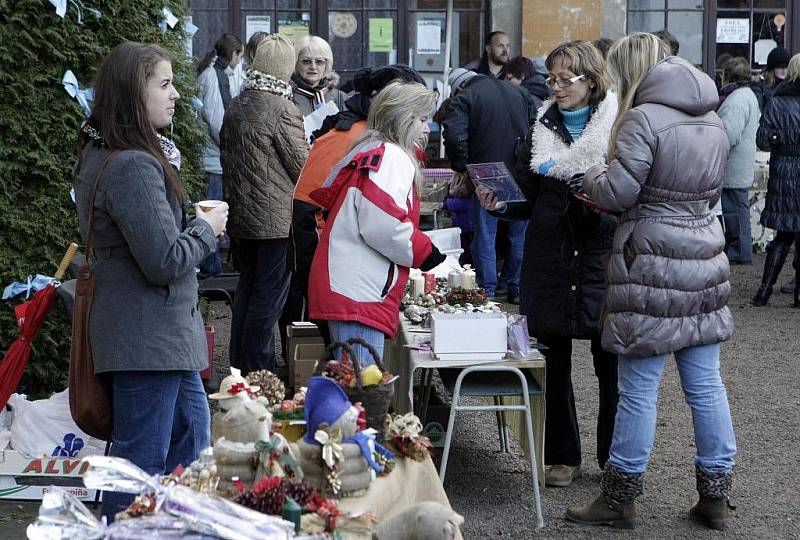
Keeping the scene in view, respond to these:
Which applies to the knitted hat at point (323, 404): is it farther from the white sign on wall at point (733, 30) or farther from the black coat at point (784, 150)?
the white sign on wall at point (733, 30)

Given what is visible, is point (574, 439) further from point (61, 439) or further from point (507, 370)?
point (61, 439)

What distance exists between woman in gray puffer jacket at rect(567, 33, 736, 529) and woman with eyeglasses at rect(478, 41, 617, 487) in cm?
40

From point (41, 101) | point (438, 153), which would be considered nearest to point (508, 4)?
point (438, 153)

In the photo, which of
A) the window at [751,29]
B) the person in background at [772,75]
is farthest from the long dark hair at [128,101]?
the window at [751,29]

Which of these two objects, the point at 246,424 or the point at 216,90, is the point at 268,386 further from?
the point at 216,90

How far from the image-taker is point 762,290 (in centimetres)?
1008

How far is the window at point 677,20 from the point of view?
13016 mm

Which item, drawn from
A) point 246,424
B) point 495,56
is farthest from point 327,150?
point 495,56

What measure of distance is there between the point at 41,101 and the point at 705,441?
11.3 ft

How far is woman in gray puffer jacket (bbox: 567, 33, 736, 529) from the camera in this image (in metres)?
4.48

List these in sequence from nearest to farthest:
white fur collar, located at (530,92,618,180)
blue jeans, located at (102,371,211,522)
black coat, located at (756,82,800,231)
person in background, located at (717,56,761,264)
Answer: blue jeans, located at (102,371,211,522)
white fur collar, located at (530,92,618,180)
black coat, located at (756,82,800,231)
person in background, located at (717,56,761,264)

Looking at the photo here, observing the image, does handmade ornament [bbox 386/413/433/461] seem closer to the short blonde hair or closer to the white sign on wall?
the short blonde hair

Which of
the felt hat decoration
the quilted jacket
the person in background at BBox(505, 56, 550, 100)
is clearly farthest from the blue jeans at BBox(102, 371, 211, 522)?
the person in background at BBox(505, 56, 550, 100)

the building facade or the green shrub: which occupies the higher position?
the building facade
